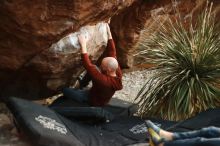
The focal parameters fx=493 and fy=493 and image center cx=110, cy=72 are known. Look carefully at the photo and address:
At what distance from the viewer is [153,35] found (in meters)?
6.91

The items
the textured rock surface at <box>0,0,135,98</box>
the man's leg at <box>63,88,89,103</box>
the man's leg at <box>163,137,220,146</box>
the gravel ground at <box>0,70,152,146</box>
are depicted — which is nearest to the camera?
the man's leg at <box>163,137,220,146</box>

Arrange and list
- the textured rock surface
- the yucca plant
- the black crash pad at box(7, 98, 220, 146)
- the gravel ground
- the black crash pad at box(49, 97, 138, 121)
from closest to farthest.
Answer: the black crash pad at box(7, 98, 220, 146) < the gravel ground < the black crash pad at box(49, 97, 138, 121) < the textured rock surface < the yucca plant

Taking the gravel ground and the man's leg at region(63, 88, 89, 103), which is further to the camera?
the man's leg at region(63, 88, 89, 103)

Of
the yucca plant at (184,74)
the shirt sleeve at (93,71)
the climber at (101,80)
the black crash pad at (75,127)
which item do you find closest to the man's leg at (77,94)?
the climber at (101,80)

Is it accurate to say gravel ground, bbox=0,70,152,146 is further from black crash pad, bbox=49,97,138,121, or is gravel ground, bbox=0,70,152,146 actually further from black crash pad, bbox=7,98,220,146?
black crash pad, bbox=49,97,138,121

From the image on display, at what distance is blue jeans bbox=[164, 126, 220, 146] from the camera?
380cm

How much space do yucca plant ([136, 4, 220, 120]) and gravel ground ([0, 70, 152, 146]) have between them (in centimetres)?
130

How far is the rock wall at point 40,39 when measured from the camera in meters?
5.87

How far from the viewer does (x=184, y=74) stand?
20.6 feet

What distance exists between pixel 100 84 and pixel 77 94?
0.55 meters

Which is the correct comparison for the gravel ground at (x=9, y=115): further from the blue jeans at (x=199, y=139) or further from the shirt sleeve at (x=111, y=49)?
the blue jeans at (x=199, y=139)

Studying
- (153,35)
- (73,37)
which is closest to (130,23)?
(153,35)

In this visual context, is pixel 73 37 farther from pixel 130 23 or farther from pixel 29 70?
pixel 130 23

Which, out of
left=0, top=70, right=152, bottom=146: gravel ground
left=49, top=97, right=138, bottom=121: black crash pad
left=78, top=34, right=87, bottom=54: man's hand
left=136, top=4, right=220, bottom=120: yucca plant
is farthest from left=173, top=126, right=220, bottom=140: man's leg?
left=78, top=34, right=87, bottom=54: man's hand
